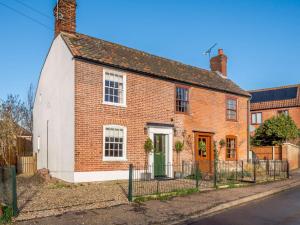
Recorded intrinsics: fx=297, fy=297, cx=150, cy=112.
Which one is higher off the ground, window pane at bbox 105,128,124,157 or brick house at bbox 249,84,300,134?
brick house at bbox 249,84,300,134

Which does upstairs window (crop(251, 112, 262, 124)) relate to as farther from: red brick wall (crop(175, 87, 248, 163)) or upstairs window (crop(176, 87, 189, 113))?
upstairs window (crop(176, 87, 189, 113))

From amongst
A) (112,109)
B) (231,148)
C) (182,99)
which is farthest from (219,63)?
(112,109)

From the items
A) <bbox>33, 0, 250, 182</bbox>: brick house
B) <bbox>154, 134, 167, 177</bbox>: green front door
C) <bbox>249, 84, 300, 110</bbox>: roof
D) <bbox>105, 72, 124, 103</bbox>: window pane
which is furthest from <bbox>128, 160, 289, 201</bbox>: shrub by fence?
<bbox>249, 84, 300, 110</bbox>: roof

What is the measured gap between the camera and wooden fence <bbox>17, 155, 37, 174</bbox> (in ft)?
62.7

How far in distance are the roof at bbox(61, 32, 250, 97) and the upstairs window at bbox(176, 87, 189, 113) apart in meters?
0.59

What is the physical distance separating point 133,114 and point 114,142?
187 cm

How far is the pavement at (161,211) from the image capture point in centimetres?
773

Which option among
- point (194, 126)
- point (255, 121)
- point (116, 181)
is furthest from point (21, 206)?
point (255, 121)

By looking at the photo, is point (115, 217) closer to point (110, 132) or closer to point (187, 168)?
point (110, 132)

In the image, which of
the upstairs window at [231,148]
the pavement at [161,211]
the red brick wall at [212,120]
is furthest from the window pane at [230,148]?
the pavement at [161,211]

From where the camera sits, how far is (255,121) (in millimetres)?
41000

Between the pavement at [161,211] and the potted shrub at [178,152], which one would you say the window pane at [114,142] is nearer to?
the potted shrub at [178,152]

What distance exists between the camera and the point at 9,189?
11.6m

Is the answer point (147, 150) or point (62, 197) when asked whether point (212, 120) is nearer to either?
point (147, 150)
